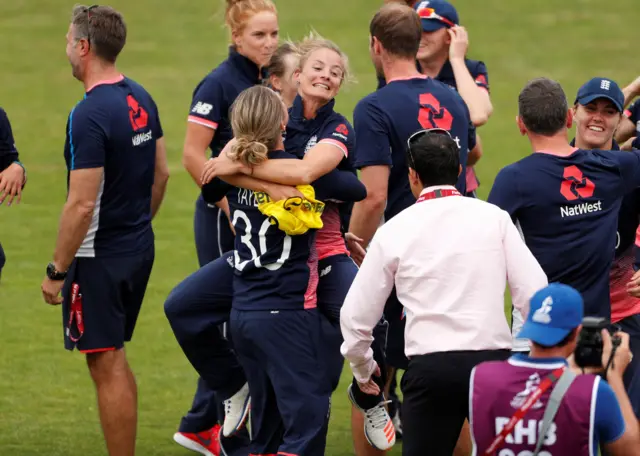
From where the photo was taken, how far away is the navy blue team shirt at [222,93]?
300 inches

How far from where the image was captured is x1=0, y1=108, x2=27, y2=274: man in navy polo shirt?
284 inches

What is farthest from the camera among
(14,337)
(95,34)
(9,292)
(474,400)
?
(9,292)

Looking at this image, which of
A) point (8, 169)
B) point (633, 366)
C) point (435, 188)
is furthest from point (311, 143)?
point (633, 366)

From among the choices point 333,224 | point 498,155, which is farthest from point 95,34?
point 498,155

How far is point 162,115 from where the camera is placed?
16922 millimetres

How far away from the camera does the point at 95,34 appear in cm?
698

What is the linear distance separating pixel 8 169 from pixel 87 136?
67 centimetres

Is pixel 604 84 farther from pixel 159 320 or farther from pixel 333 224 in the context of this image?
pixel 159 320

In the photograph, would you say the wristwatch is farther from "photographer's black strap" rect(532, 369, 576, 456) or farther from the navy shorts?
"photographer's black strap" rect(532, 369, 576, 456)

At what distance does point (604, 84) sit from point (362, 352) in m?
2.00

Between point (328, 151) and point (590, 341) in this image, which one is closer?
point (590, 341)

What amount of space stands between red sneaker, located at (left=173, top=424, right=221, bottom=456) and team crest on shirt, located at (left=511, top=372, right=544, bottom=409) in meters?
3.43

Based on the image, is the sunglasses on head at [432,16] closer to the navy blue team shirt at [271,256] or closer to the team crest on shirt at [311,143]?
A: the team crest on shirt at [311,143]

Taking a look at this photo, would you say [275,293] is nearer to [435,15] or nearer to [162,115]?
[435,15]
